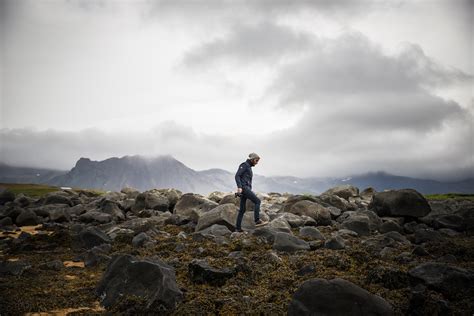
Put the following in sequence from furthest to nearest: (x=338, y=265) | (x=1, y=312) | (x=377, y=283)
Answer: (x=338, y=265), (x=377, y=283), (x=1, y=312)

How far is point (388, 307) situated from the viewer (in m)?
6.46

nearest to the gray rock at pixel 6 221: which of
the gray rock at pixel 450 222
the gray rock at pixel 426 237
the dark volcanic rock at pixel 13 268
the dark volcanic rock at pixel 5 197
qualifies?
the dark volcanic rock at pixel 13 268

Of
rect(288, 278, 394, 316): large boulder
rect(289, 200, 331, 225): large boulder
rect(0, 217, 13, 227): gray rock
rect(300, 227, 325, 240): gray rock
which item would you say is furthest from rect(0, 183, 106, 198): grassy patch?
rect(288, 278, 394, 316): large boulder

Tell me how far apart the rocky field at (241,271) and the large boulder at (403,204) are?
990 mm

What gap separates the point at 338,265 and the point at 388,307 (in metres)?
4.28

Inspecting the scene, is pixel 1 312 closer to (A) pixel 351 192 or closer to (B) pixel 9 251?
(B) pixel 9 251

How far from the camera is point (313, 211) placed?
2255 centimetres

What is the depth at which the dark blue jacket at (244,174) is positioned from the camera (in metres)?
17.6

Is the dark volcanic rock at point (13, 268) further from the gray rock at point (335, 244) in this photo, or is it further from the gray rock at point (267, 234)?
the gray rock at point (335, 244)

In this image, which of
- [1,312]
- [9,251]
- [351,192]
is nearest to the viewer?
[1,312]

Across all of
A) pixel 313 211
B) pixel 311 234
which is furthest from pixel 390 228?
pixel 311 234

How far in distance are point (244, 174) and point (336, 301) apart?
464 inches

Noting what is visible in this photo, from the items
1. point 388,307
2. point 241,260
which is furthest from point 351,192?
point 388,307

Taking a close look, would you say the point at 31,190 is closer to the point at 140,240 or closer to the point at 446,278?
the point at 140,240
